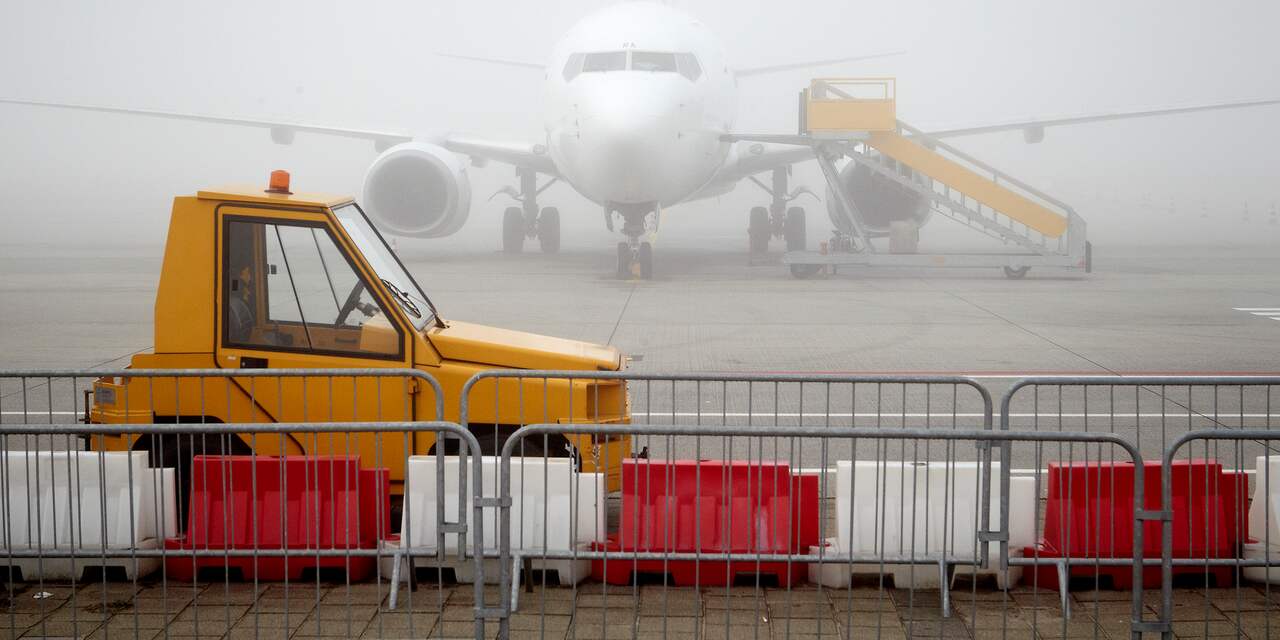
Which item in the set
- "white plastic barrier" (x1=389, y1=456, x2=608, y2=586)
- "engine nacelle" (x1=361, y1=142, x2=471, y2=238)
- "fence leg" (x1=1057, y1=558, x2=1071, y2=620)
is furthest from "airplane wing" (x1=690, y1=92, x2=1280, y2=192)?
"fence leg" (x1=1057, y1=558, x2=1071, y2=620)

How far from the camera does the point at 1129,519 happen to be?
6.04 m

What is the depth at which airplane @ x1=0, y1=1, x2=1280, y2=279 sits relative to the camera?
20.7 m

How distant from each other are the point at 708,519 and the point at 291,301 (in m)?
2.32

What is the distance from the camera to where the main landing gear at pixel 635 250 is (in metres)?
22.6

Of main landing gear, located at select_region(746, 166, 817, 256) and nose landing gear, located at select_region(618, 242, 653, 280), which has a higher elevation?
main landing gear, located at select_region(746, 166, 817, 256)

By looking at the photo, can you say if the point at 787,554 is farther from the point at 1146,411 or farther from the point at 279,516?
the point at 1146,411

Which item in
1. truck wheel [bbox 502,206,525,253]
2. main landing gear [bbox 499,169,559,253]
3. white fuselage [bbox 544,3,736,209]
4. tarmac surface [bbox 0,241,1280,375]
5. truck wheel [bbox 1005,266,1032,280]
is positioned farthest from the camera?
truck wheel [bbox 502,206,525,253]

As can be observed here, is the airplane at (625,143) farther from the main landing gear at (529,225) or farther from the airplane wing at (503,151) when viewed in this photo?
the main landing gear at (529,225)

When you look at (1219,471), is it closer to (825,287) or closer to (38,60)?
(825,287)

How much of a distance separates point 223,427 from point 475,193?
7388 cm

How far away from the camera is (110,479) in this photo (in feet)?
20.2

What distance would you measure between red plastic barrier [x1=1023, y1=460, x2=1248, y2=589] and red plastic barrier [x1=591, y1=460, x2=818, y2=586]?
969 mm

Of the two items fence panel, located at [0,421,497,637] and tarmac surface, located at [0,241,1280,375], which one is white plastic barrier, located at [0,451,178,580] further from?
tarmac surface, located at [0,241,1280,375]

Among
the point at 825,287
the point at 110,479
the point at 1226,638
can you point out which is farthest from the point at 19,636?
the point at 825,287
